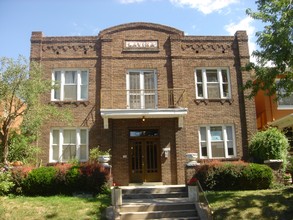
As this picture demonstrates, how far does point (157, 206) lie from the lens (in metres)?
12.4

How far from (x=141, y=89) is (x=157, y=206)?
756 cm

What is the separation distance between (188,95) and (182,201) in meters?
7.17

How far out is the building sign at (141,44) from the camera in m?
19.2

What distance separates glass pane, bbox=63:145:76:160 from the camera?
58.6ft

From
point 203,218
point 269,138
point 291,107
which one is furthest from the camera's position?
point 291,107

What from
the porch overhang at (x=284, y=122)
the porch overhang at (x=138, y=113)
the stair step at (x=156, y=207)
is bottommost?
the stair step at (x=156, y=207)

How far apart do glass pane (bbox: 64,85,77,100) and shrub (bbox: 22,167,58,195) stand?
18.2 ft

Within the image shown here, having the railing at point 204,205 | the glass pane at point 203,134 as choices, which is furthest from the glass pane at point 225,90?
the railing at point 204,205

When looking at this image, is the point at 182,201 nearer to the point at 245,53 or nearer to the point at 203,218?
the point at 203,218

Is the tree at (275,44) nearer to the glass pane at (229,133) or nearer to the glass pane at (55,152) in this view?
the glass pane at (229,133)

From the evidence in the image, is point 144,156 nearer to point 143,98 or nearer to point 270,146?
point 143,98

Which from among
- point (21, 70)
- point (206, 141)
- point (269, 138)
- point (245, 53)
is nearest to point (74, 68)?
point (21, 70)

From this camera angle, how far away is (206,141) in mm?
18531

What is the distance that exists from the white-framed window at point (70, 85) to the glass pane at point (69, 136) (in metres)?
1.78
